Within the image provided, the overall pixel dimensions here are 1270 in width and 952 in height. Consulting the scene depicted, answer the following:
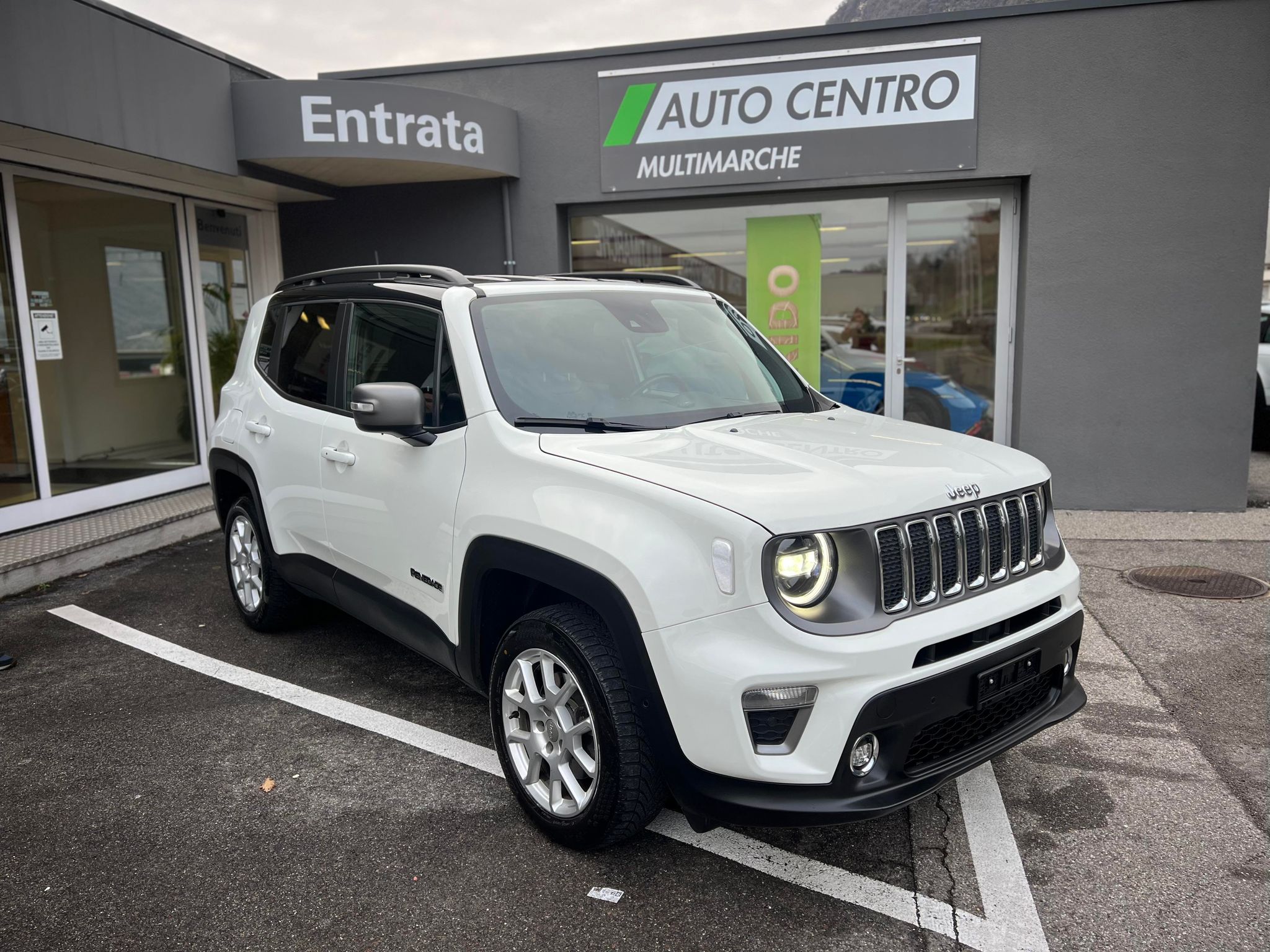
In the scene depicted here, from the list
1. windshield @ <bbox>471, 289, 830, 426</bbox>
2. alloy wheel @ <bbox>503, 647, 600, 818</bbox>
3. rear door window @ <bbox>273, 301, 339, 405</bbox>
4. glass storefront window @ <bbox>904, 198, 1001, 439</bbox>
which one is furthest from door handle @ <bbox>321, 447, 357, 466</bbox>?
glass storefront window @ <bbox>904, 198, 1001, 439</bbox>

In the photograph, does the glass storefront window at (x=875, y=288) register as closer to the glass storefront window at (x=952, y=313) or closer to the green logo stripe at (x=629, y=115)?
the glass storefront window at (x=952, y=313)

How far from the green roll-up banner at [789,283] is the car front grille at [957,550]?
5.46 m

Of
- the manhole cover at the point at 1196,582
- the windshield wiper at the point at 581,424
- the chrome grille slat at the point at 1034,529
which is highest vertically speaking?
the windshield wiper at the point at 581,424

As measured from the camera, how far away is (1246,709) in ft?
13.1

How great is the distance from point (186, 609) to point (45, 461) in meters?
2.37

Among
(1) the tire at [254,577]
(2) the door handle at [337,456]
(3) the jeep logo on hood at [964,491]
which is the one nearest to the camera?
(3) the jeep logo on hood at [964,491]

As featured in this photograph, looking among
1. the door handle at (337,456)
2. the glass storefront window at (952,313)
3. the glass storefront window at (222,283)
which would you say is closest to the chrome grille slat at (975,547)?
the door handle at (337,456)

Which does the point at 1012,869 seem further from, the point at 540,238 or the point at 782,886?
the point at 540,238

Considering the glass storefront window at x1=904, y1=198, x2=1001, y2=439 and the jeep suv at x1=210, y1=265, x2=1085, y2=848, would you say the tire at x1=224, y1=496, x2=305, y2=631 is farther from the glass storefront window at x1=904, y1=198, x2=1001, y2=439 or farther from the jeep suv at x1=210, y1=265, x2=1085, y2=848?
the glass storefront window at x1=904, y1=198, x2=1001, y2=439

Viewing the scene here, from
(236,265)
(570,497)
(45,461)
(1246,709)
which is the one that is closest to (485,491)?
(570,497)

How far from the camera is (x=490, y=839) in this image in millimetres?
3092

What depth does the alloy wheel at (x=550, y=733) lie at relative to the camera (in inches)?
112

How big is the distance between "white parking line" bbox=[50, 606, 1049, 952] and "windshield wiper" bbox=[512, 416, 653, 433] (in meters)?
1.35

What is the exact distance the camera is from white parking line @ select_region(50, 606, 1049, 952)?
262 centimetres
